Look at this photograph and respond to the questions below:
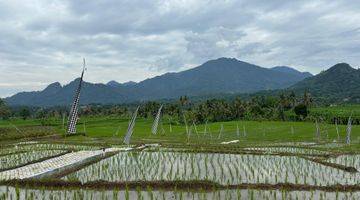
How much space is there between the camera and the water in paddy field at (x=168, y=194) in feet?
48.5

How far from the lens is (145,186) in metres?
16.4

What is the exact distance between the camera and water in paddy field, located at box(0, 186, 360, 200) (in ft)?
48.5

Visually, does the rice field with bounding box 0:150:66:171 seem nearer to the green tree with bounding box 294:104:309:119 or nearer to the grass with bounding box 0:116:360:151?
the grass with bounding box 0:116:360:151

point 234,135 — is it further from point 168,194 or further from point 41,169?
point 168,194

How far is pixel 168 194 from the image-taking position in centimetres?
1527

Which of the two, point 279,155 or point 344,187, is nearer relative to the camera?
point 344,187

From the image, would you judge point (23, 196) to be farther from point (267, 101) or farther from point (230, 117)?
point (267, 101)

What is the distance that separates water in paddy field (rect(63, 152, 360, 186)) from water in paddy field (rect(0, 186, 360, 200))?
6.33 feet

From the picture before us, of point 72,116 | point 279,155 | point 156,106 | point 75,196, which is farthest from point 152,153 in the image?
point 156,106

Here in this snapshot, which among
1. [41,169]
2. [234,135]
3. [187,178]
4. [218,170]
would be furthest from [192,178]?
[234,135]

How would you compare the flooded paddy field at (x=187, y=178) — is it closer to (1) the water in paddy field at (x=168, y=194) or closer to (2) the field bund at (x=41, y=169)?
(1) the water in paddy field at (x=168, y=194)

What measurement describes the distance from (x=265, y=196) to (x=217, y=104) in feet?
342

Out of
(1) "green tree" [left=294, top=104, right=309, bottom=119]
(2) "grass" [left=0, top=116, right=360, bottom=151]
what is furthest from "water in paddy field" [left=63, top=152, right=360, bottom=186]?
(1) "green tree" [left=294, top=104, right=309, bottom=119]

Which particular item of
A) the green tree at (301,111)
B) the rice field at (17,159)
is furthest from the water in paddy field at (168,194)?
the green tree at (301,111)
